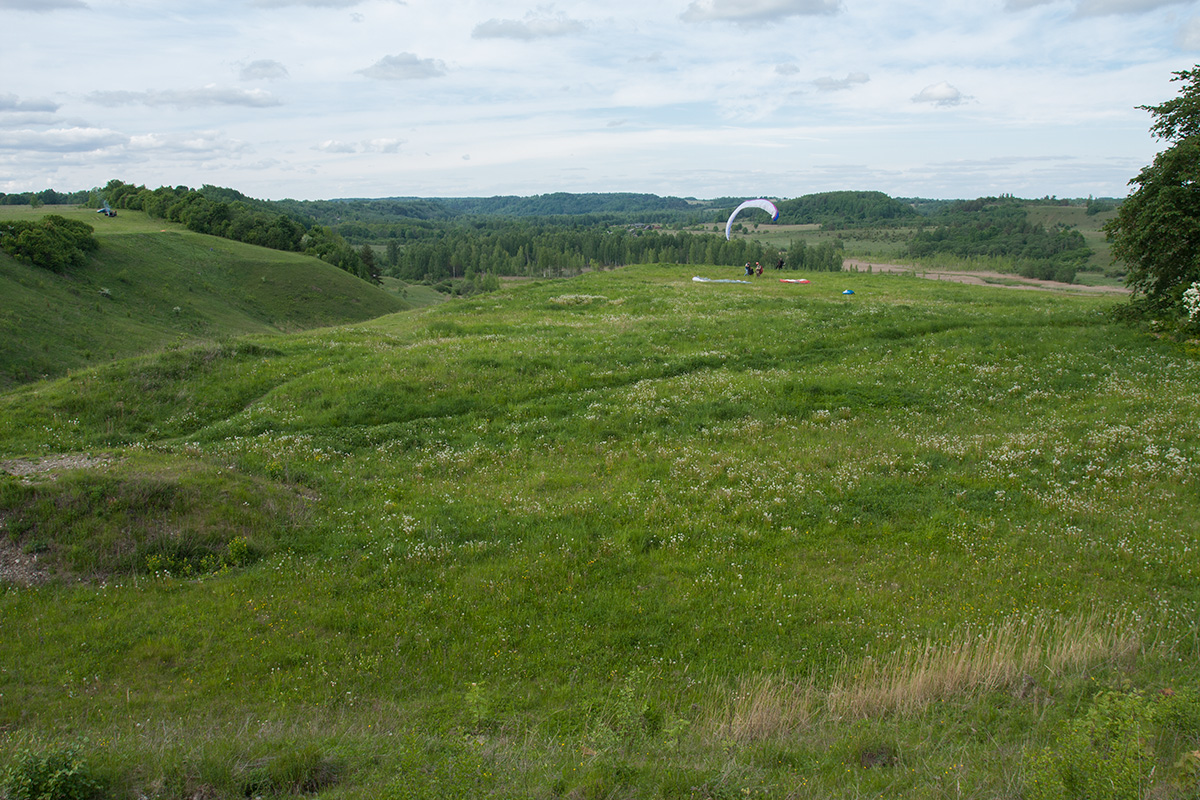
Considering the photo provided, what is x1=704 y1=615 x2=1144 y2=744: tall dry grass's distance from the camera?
792 centimetres

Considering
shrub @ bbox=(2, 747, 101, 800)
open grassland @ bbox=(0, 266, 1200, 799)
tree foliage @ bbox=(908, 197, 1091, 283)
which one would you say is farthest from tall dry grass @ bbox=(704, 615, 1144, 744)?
tree foliage @ bbox=(908, 197, 1091, 283)

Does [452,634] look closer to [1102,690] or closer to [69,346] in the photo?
[1102,690]

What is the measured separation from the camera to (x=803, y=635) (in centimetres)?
998

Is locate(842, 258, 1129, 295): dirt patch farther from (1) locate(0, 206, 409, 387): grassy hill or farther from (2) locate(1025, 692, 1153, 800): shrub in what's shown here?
(1) locate(0, 206, 409, 387): grassy hill

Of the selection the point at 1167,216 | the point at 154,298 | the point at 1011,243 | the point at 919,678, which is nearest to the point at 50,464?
the point at 919,678

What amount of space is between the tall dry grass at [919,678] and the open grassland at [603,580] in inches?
2.0

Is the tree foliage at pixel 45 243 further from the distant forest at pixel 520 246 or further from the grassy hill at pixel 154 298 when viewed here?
the distant forest at pixel 520 246

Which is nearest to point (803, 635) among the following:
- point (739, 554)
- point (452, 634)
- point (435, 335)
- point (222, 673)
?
point (739, 554)

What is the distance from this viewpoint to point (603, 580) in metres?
11.5

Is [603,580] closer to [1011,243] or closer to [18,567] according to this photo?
[18,567]

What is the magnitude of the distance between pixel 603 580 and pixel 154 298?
6198cm

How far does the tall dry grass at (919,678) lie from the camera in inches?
312

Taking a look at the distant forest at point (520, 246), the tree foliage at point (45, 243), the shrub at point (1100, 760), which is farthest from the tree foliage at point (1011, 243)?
the tree foliage at point (45, 243)

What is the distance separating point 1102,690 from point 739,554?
5704 millimetres
